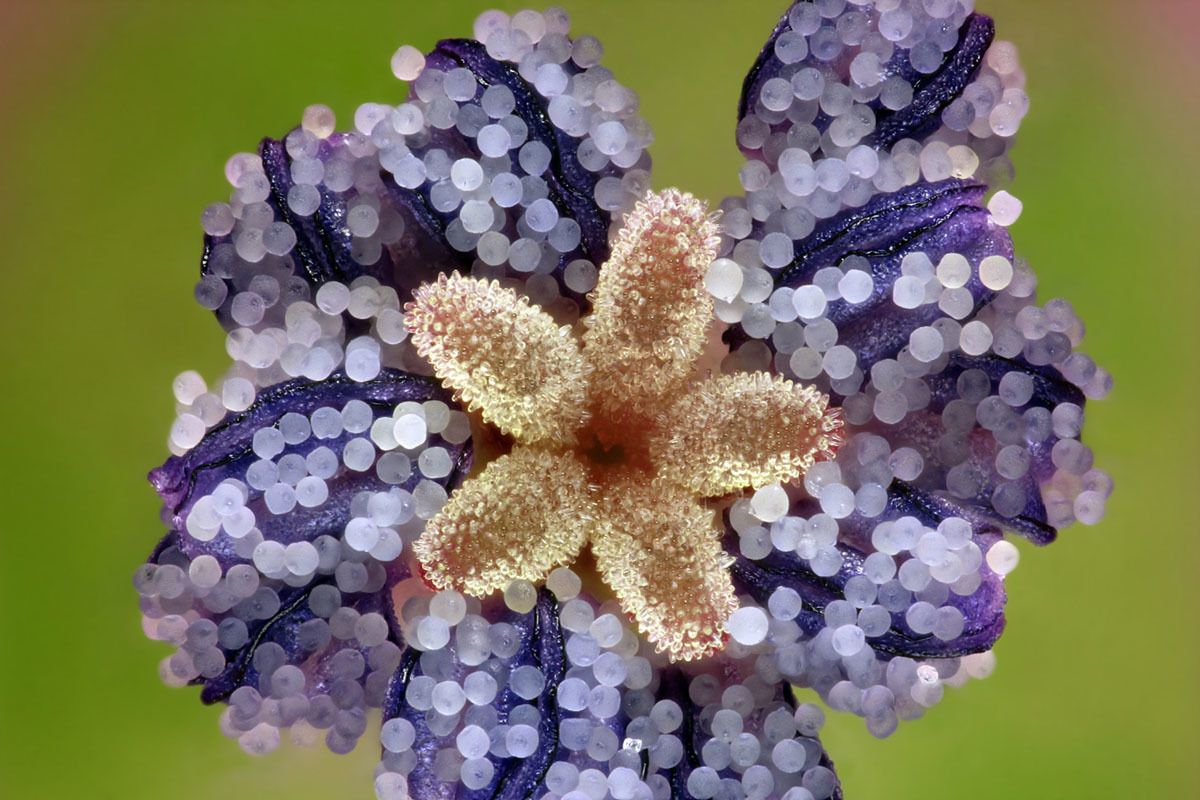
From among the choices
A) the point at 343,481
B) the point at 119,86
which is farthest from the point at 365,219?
the point at 119,86

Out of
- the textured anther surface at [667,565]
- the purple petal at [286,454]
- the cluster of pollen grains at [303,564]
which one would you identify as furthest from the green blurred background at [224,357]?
the textured anther surface at [667,565]

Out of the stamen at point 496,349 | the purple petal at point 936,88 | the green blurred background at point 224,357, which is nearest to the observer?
the stamen at point 496,349

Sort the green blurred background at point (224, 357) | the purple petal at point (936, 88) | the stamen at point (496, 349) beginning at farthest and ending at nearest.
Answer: the green blurred background at point (224, 357) → the purple petal at point (936, 88) → the stamen at point (496, 349)

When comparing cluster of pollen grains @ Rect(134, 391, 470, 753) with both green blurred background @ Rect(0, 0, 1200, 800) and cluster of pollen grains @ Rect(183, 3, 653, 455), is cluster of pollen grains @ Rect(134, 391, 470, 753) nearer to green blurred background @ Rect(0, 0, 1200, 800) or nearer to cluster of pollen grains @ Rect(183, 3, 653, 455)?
cluster of pollen grains @ Rect(183, 3, 653, 455)

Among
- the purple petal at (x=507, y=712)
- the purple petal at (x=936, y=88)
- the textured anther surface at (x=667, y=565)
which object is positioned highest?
the purple petal at (x=936, y=88)

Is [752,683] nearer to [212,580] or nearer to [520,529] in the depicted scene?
[520,529]

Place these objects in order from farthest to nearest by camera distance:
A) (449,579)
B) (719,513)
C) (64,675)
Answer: (64,675), (719,513), (449,579)

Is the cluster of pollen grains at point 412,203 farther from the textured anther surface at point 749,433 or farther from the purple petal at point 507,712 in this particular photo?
the purple petal at point 507,712

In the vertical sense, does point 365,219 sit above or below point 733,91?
below
